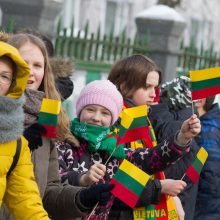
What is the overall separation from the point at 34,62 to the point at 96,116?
0.46m

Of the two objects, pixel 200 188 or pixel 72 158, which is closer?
pixel 72 158

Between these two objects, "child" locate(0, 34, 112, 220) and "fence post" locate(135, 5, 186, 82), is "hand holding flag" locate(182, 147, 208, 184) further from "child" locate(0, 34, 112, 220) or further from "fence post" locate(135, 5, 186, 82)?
"fence post" locate(135, 5, 186, 82)

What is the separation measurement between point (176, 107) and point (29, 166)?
10.8ft

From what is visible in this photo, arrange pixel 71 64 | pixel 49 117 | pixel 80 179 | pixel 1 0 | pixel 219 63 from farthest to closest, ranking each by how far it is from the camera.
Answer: pixel 219 63
pixel 1 0
pixel 71 64
pixel 80 179
pixel 49 117

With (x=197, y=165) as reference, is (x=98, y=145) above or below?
above

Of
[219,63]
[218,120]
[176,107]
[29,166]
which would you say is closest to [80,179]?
[29,166]

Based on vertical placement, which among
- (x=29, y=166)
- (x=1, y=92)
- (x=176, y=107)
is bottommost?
(x=176, y=107)

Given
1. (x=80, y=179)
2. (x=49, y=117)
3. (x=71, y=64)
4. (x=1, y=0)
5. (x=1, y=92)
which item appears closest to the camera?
(x=1, y=92)

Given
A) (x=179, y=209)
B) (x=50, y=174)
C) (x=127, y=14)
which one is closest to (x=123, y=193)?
(x=50, y=174)

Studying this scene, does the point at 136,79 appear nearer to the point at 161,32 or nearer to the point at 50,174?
the point at 50,174

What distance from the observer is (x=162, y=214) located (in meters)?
5.85

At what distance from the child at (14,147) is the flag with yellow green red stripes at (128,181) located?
855mm

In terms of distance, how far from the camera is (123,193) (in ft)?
15.9

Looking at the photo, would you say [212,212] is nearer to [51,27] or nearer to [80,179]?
[80,179]
